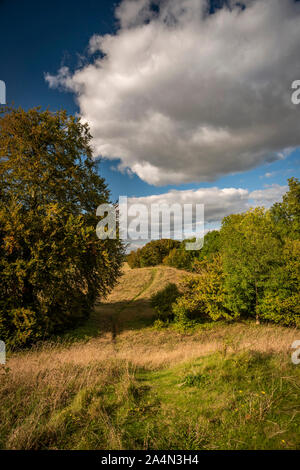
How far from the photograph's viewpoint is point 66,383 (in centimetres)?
545

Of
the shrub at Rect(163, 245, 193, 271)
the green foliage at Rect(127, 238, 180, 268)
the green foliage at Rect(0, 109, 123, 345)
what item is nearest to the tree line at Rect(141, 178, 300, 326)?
the green foliage at Rect(0, 109, 123, 345)

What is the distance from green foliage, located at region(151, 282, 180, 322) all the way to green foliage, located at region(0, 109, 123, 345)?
10.0 meters

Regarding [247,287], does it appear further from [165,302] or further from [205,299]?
[165,302]

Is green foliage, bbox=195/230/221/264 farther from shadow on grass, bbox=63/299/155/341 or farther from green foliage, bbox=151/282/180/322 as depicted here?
green foliage, bbox=151/282/180/322

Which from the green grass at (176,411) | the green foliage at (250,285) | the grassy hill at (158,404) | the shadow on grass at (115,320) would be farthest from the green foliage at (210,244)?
the green grass at (176,411)

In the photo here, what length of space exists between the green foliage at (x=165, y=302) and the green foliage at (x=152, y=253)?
209 feet

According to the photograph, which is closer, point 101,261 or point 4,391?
point 4,391

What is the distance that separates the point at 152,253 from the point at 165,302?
66.7 metres

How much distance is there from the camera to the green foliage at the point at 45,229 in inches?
479

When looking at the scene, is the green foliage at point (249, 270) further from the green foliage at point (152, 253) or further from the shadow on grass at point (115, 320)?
the green foliage at point (152, 253)
